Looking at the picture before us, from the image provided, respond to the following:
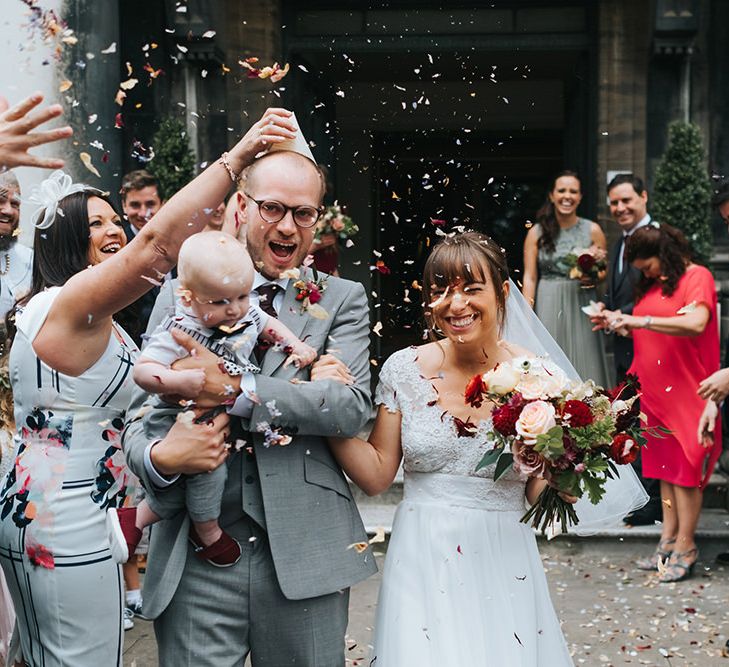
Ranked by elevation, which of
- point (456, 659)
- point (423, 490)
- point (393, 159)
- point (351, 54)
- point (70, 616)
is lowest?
point (456, 659)

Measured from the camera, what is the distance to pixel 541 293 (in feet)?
25.9

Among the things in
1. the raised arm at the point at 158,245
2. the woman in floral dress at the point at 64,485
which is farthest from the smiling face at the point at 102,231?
the raised arm at the point at 158,245

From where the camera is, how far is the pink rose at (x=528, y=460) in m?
3.00

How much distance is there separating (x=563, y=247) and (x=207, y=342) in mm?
5508

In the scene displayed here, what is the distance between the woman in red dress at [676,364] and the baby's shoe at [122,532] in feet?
12.4

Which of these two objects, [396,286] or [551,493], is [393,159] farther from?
[551,493]

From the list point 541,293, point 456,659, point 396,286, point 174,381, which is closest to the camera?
point 174,381

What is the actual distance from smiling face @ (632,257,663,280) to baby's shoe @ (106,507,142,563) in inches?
161

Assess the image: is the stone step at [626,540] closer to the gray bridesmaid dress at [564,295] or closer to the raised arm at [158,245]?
the gray bridesmaid dress at [564,295]

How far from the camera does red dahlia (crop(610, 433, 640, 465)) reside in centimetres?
302

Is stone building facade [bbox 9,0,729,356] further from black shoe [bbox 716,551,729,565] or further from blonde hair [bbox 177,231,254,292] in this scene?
blonde hair [bbox 177,231,254,292]

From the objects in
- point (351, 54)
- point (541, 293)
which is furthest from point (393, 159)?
point (541, 293)

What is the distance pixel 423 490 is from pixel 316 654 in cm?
74

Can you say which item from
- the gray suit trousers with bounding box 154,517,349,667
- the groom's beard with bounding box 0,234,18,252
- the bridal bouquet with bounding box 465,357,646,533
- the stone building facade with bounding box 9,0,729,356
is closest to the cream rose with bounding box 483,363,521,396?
the bridal bouquet with bounding box 465,357,646,533
